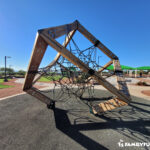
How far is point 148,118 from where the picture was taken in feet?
13.1

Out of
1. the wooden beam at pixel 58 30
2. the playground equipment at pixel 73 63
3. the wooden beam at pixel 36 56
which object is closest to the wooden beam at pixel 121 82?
the playground equipment at pixel 73 63

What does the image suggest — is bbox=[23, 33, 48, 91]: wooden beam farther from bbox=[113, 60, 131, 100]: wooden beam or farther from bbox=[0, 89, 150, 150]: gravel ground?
bbox=[113, 60, 131, 100]: wooden beam

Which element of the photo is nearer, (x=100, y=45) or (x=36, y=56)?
(x=36, y=56)

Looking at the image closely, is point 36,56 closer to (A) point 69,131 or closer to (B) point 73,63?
(B) point 73,63

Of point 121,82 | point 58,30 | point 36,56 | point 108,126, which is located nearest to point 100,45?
point 121,82

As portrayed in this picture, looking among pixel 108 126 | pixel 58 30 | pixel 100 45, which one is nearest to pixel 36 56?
pixel 58 30

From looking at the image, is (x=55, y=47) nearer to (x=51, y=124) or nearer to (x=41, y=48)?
(x=41, y=48)

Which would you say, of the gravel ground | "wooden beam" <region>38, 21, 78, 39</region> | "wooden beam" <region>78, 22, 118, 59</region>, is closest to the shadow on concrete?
the gravel ground

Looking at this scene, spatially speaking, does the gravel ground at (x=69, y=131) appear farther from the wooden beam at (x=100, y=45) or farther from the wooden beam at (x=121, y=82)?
the wooden beam at (x=100, y=45)

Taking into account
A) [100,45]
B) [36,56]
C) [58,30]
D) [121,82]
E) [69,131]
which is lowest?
[69,131]

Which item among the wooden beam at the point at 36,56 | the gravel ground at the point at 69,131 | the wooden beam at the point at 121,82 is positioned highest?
the wooden beam at the point at 36,56

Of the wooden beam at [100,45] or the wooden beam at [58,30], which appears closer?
the wooden beam at [58,30]

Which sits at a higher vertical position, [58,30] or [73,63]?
[58,30]

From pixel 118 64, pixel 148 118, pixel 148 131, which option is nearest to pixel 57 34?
pixel 118 64
